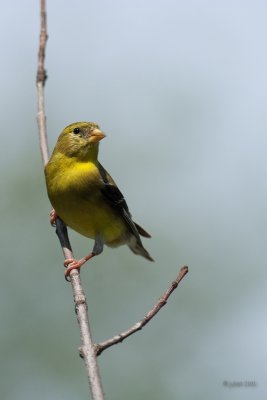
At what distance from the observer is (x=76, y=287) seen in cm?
423

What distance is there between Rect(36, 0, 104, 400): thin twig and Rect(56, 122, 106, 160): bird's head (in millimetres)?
672

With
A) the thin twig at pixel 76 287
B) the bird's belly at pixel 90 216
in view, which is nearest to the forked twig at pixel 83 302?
the thin twig at pixel 76 287

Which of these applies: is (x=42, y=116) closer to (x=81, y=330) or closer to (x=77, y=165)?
(x=77, y=165)

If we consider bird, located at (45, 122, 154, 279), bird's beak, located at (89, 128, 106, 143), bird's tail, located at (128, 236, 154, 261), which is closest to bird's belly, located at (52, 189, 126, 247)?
bird, located at (45, 122, 154, 279)

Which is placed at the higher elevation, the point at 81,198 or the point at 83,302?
the point at 81,198

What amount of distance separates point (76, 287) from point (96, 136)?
91.5 inches

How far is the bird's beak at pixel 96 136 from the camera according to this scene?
6202mm

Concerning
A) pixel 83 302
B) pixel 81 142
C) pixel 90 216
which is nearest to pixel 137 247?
pixel 90 216

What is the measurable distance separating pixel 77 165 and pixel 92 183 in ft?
0.74

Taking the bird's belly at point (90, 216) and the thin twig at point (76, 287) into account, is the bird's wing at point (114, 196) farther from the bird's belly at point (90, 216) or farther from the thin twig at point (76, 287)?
the thin twig at point (76, 287)

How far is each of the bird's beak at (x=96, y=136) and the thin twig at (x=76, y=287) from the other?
808 mm

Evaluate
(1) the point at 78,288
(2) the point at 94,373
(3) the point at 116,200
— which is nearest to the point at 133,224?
(3) the point at 116,200

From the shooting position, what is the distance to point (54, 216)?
650 cm

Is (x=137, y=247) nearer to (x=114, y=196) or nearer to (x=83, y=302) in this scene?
(x=114, y=196)
